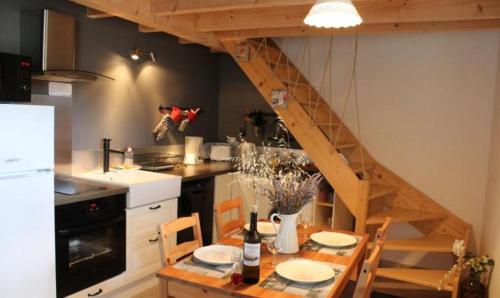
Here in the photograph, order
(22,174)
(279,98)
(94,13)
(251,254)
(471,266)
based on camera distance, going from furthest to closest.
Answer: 1. (279,98)
2. (94,13)
3. (471,266)
4. (22,174)
5. (251,254)

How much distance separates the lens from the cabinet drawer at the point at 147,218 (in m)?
3.04

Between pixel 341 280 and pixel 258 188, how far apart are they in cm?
62

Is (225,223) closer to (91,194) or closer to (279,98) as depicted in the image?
(91,194)

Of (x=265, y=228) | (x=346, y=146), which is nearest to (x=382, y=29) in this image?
(x=346, y=146)

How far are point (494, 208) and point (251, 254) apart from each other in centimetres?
235

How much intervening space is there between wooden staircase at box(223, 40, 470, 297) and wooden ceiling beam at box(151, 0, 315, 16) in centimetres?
108

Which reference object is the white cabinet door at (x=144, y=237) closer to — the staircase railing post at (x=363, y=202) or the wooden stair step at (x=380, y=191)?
the staircase railing post at (x=363, y=202)

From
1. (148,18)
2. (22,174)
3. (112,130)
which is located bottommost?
(22,174)

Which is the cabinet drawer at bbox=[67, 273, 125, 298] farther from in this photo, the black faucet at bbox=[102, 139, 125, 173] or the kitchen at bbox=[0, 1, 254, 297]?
the black faucet at bbox=[102, 139, 125, 173]

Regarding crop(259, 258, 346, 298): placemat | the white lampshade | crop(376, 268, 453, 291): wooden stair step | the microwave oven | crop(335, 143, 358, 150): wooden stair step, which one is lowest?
crop(376, 268, 453, 291): wooden stair step

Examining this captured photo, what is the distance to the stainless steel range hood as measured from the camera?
279 cm

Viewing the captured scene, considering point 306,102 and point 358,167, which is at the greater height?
point 306,102

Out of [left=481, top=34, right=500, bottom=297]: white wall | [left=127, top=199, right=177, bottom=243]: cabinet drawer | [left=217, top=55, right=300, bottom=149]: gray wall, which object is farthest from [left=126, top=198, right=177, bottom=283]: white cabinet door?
[left=481, top=34, right=500, bottom=297]: white wall

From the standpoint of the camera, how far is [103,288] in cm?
287
